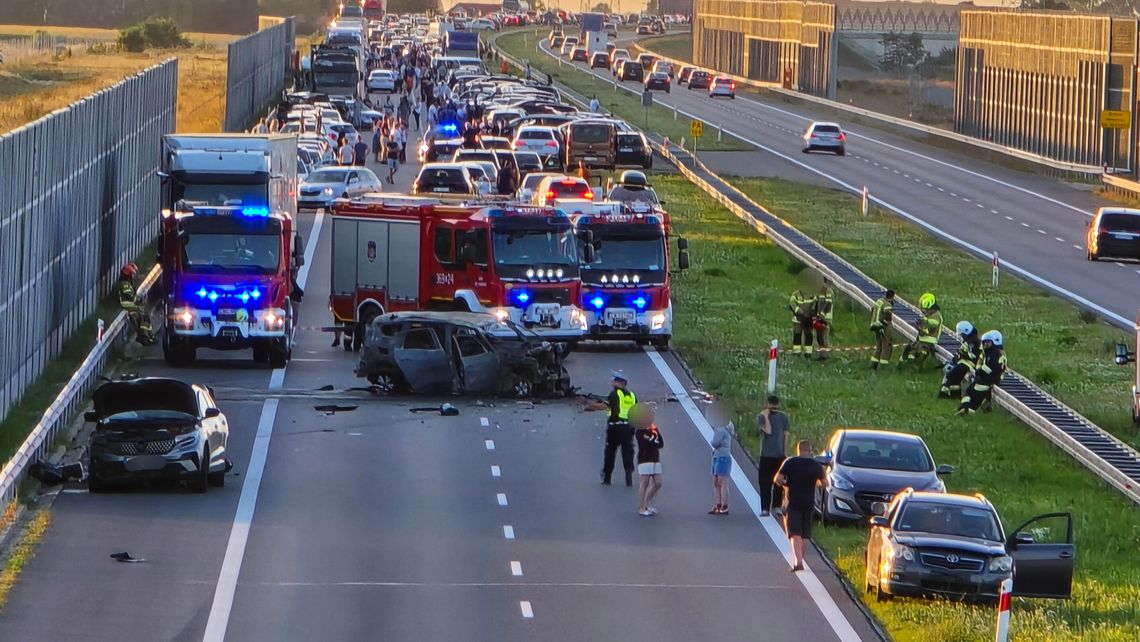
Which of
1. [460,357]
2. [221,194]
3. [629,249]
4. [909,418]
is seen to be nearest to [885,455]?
[909,418]

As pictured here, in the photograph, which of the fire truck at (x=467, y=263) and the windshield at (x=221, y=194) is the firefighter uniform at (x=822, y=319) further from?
the windshield at (x=221, y=194)

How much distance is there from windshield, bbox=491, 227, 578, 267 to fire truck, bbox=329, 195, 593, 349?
0.02 meters

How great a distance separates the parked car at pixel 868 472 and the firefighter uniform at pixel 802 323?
1343cm

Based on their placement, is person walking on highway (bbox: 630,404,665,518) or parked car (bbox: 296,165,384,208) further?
parked car (bbox: 296,165,384,208)

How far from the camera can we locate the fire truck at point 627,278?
1533 inches

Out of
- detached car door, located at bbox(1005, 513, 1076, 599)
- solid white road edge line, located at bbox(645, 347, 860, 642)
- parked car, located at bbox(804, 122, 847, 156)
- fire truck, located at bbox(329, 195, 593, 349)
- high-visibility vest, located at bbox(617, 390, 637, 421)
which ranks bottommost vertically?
solid white road edge line, located at bbox(645, 347, 860, 642)

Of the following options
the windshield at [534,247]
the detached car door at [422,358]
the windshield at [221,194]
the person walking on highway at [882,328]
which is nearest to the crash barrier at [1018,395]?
the person walking on highway at [882,328]

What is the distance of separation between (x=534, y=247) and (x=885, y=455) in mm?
13209

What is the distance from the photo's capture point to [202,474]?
83.8ft

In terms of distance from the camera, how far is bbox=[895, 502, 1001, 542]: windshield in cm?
2092

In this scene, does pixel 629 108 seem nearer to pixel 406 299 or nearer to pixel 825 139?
pixel 825 139

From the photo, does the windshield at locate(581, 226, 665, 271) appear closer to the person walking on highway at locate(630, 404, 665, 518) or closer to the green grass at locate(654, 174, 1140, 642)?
the green grass at locate(654, 174, 1140, 642)

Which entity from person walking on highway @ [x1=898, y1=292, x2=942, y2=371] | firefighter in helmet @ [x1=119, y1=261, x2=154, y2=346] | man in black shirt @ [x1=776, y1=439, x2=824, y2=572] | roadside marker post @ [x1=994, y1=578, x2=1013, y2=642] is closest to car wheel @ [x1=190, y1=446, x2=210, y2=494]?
man in black shirt @ [x1=776, y1=439, x2=824, y2=572]

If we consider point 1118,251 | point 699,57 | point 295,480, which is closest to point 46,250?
point 295,480
